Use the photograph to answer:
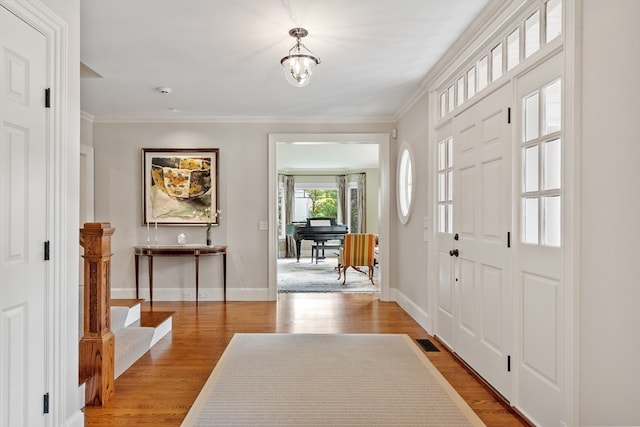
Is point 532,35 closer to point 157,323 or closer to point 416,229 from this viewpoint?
point 416,229

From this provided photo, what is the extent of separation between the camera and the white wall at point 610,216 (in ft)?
4.77

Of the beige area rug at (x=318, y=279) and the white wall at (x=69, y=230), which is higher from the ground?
the white wall at (x=69, y=230)

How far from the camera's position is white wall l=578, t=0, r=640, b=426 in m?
1.46

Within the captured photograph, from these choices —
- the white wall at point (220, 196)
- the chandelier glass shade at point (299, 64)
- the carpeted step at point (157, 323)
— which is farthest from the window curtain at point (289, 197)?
the chandelier glass shade at point (299, 64)

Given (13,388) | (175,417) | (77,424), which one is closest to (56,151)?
(13,388)

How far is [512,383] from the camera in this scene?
2338mm

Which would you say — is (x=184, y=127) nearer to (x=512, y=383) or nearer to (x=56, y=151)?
(x=56, y=151)

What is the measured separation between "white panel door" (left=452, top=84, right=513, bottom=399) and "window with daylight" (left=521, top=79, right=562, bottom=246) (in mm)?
151

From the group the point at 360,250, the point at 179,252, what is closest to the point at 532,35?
the point at 179,252

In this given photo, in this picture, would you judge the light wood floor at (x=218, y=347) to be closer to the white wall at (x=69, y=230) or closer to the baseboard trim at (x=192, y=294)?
the baseboard trim at (x=192, y=294)

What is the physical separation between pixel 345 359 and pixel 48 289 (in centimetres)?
214

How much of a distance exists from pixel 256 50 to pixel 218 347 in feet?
8.49

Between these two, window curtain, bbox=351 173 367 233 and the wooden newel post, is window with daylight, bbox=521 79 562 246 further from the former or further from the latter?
window curtain, bbox=351 173 367 233

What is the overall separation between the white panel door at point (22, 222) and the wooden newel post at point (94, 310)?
0.52m
